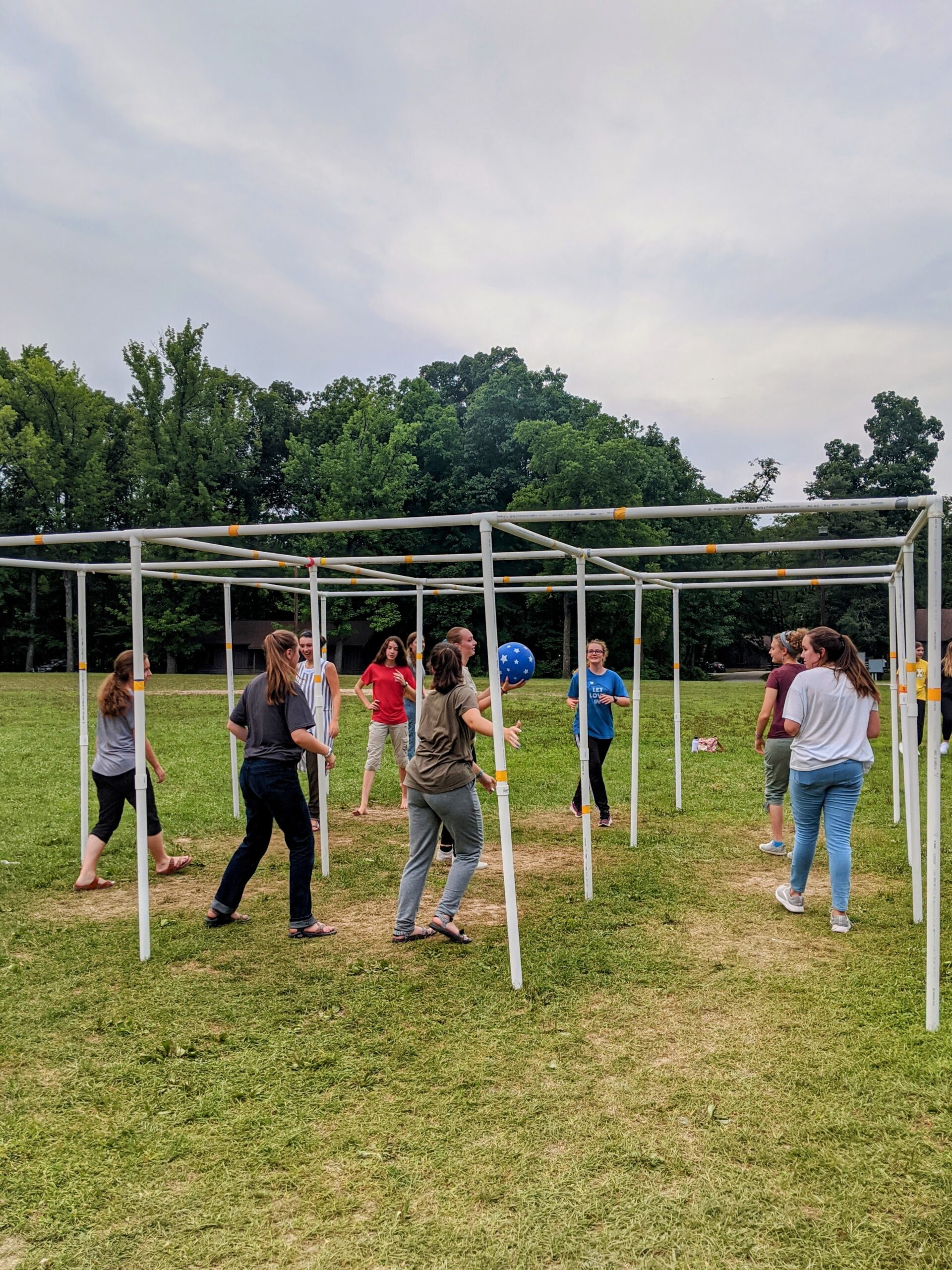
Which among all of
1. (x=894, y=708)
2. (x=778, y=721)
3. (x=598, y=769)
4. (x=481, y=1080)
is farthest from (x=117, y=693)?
(x=894, y=708)

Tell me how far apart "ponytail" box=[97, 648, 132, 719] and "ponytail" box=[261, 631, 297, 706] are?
1623mm

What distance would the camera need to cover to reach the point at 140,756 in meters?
5.71

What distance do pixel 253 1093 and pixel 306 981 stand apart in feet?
4.35

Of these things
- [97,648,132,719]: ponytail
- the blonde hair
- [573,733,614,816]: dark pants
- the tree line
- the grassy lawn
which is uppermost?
the tree line

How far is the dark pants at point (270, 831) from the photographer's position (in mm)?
5750

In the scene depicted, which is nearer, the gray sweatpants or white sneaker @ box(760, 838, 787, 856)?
the gray sweatpants

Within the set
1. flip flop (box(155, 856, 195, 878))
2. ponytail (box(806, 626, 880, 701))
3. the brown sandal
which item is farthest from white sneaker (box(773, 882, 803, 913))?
the brown sandal

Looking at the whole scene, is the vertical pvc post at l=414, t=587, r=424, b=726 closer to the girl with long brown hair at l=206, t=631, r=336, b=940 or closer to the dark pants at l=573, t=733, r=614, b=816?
the dark pants at l=573, t=733, r=614, b=816

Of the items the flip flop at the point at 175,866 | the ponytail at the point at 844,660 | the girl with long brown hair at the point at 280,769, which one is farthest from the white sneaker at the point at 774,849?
the flip flop at the point at 175,866

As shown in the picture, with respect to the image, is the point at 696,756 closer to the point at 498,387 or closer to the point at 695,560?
the point at 695,560

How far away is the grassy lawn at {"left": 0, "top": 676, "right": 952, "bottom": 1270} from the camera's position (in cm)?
304

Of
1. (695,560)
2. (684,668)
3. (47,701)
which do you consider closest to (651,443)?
(695,560)

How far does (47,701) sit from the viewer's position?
79.7 feet

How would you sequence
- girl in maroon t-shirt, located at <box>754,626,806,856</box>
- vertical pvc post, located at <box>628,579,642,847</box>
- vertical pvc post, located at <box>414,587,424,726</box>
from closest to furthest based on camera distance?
girl in maroon t-shirt, located at <box>754,626,806,856</box> < vertical pvc post, located at <box>628,579,642,847</box> < vertical pvc post, located at <box>414,587,424,726</box>
